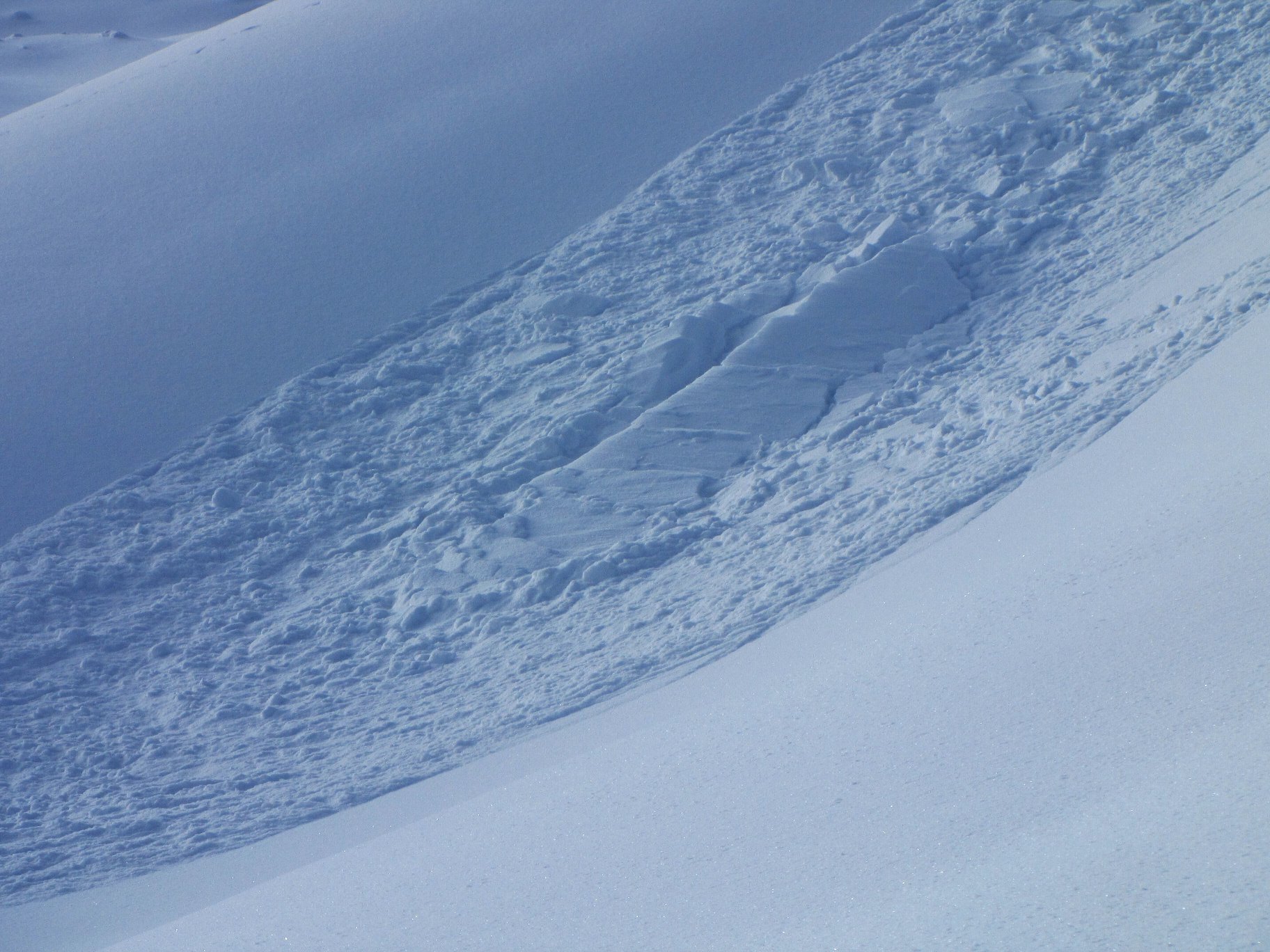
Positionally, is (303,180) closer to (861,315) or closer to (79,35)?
(861,315)

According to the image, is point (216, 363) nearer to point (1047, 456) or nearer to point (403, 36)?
point (403, 36)

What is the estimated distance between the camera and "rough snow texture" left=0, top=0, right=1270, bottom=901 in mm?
3434

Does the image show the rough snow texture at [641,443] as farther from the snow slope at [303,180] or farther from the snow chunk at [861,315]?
the snow slope at [303,180]

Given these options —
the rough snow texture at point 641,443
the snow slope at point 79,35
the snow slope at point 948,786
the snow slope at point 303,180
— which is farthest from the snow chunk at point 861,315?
the snow slope at point 79,35

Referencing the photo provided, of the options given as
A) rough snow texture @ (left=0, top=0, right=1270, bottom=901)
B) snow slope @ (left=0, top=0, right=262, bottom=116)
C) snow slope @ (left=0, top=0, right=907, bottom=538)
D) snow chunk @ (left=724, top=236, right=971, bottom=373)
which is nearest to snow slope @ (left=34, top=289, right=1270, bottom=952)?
rough snow texture @ (left=0, top=0, right=1270, bottom=901)

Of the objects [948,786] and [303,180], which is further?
[303,180]

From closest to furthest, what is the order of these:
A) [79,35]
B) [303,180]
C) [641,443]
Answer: [641,443] < [303,180] < [79,35]

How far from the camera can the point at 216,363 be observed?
5.76 metres

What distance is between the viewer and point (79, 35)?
18.8 metres

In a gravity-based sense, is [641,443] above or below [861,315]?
below

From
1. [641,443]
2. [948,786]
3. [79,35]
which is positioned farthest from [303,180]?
[79,35]

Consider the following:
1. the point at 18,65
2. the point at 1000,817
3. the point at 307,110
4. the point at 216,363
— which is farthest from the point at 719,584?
the point at 18,65

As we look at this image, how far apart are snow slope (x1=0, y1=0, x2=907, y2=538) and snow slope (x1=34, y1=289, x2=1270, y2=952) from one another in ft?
10.9

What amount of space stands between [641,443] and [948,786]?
278cm
